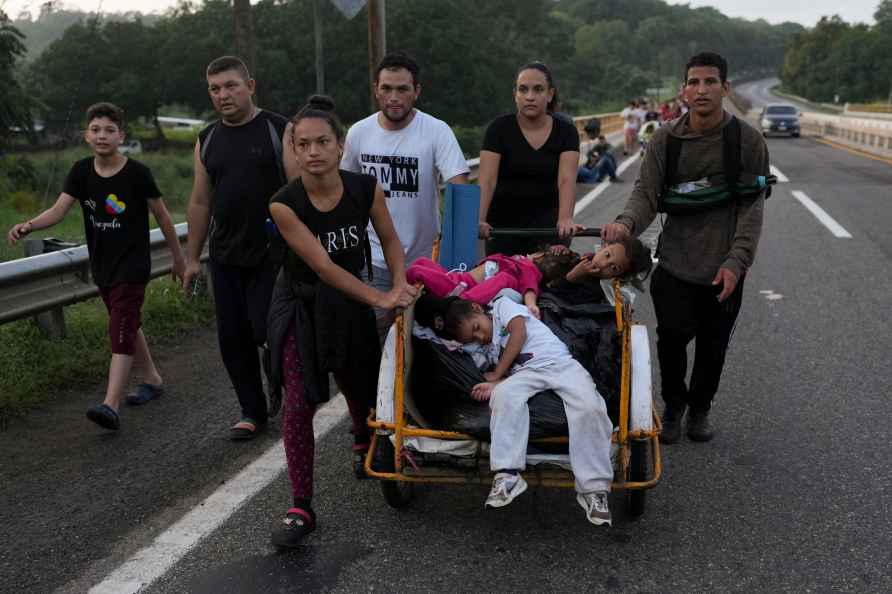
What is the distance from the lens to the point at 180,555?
3.43 m

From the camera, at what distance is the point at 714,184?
14.7 feet

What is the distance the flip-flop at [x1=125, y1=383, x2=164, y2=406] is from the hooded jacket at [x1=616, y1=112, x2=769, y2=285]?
2.99m

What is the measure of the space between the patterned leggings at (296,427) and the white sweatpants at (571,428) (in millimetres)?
773

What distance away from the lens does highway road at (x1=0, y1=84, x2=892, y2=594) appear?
3.28 meters

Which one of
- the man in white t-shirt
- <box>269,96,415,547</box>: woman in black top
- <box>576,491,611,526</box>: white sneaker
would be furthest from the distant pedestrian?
<box>576,491,611,526</box>: white sneaker

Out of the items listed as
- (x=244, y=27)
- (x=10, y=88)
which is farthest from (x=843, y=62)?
(x=10, y=88)

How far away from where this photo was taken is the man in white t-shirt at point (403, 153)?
14.9 feet

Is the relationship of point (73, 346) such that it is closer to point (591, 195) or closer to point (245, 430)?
point (245, 430)

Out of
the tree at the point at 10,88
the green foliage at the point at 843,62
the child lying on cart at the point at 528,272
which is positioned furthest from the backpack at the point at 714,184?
the green foliage at the point at 843,62

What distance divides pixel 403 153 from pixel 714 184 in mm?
1576

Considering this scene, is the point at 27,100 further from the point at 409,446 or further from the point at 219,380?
the point at 409,446

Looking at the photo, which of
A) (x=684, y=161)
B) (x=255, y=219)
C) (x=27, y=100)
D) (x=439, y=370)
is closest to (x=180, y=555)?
(x=439, y=370)

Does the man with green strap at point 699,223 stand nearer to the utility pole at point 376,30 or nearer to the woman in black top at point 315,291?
the woman in black top at point 315,291

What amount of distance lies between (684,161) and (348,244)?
1.87m
